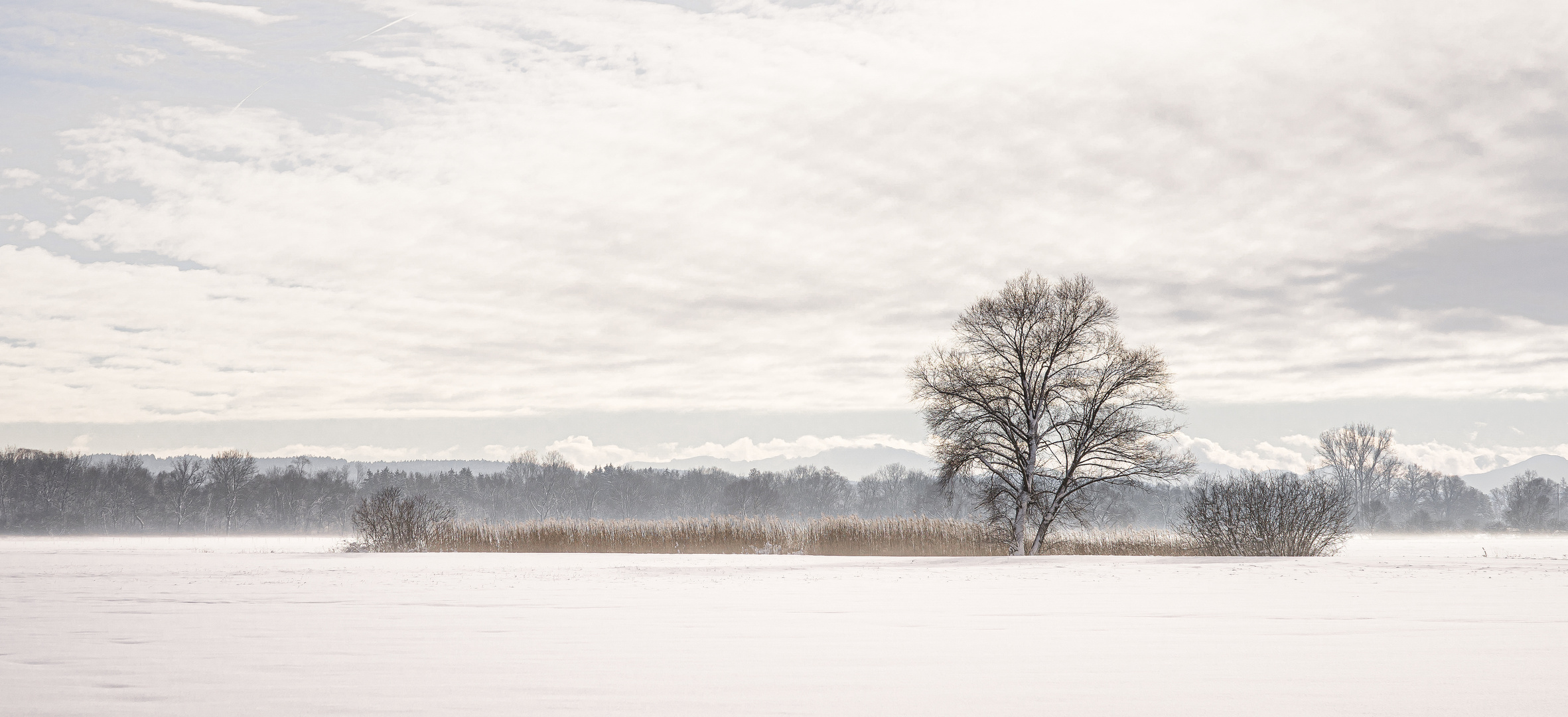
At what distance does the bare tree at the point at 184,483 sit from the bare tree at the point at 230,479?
188 cm

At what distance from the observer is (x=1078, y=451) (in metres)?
45.0

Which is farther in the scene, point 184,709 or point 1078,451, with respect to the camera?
point 1078,451

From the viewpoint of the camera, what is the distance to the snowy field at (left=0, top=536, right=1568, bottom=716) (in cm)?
849

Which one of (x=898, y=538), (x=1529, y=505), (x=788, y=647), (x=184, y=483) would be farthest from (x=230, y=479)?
(x=1529, y=505)

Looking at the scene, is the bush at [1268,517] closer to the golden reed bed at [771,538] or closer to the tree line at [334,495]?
the golden reed bed at [771,538]

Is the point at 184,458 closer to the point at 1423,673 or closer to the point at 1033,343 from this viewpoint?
the point at 1033,343

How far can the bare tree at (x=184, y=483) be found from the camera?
13262 cm

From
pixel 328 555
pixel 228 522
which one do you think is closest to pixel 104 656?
pixel 328 555

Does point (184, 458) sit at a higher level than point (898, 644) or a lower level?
higher

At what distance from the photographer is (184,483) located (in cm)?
13250

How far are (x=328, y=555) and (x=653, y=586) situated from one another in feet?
81.5

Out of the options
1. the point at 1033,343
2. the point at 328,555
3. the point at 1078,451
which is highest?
the point at 1033,343

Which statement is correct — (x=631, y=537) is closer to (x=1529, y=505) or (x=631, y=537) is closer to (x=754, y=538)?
(x=754, y=538)

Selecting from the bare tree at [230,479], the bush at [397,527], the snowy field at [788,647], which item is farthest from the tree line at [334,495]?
the snowy field at [788,647]
